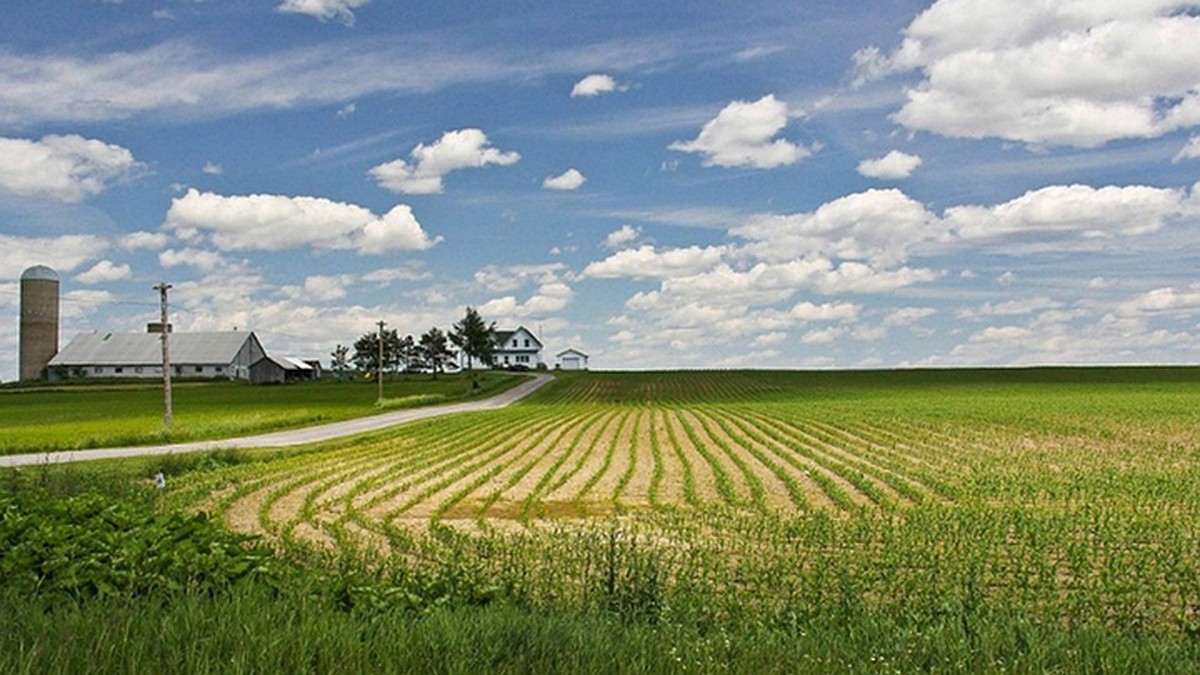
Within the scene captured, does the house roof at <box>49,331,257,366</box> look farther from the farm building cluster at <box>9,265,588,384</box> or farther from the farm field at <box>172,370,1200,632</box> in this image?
the farm field at <box>172,370,1200,632</box>

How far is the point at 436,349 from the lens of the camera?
152 meters

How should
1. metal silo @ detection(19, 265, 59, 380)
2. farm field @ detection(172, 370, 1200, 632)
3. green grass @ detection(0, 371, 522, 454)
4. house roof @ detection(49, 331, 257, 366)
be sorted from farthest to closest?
house roof @ detection(49, 331, 257, 366) → metal silo @ detection(19, 265, 59, 380) → green grass @ detection(0, 371, 522, 454) → farm field @ detection(172, 370, 1200, 632)

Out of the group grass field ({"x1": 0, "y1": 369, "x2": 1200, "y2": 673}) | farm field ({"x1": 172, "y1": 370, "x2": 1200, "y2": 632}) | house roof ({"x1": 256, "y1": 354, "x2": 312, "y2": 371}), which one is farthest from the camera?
house roof ({"x1": 256, "y1": 354, "x2": 312, "y2": 371})

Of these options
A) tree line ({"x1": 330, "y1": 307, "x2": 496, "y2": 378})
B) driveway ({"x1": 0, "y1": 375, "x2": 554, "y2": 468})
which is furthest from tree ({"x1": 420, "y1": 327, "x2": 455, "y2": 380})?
driveway ({"x1": 0, "y1": 375, "x2": 554, "y2": 468})

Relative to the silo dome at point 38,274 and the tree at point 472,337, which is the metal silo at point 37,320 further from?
the tree at point 472,337

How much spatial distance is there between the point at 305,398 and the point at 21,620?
83384 mm

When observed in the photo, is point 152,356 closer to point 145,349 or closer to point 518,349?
point 145,349

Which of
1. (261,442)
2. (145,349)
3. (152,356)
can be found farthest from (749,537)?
(145,349)

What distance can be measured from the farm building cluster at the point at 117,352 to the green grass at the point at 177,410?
9.76m

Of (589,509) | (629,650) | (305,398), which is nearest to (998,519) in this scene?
(589,509)

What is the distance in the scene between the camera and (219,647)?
21.5 feet

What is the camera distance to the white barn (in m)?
135

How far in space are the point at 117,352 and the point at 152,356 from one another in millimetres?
5002

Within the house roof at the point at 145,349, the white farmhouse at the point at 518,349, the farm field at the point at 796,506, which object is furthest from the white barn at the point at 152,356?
the farm field at the point at 796,506
